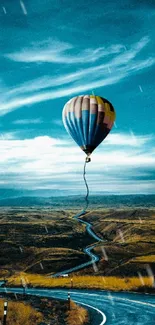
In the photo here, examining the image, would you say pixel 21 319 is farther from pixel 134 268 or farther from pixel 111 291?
pixel 134 268

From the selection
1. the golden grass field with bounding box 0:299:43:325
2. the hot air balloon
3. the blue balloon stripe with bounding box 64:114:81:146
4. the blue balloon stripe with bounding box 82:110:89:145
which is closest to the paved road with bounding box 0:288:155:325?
the golden grass field with bounding box 0:299:43:325

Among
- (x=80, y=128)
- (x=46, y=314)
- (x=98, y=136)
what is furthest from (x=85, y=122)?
(x=46, y=314)

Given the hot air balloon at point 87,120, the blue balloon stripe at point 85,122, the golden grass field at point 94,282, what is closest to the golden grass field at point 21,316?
the hot air balloon at point 87,120

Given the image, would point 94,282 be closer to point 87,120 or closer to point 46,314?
point 87,120

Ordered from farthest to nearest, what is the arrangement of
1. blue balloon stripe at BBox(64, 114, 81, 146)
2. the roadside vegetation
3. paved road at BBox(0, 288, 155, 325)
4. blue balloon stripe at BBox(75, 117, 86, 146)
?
blue balloon stripe at BBox(64, 114, 81, 146), blue balloon stripe at BBox(75, 117, 86, 146), paved road at BBox(0, 288, 155, 325), the roadside vegetation

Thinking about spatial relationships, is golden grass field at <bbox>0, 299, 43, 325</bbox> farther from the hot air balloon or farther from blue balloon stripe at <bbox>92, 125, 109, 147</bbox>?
blue balloon stripe at <bbox>92, 125, 109, 147</bbox>

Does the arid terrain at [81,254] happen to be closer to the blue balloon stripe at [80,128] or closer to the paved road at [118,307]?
the paved road at [118,307]

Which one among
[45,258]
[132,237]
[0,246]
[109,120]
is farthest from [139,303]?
[132,237]
